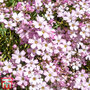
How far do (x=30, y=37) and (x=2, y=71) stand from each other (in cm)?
57

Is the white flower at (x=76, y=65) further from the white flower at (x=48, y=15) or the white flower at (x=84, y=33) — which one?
the white flower at (x=48, y=15)

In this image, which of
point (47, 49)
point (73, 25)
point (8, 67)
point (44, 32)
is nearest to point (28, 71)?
point (8, 67)

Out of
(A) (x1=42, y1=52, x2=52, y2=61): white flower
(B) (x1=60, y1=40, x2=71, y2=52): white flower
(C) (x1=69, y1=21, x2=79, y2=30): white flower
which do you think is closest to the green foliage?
(A) (x1=42, y1=52, x2=52, y2=61): white flower

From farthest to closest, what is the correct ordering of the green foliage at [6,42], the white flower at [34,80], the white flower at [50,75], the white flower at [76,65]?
the white flower at [76,65]
the green foliage at [6,42]
the white flower at [50,75]
the white flower at [34,80]

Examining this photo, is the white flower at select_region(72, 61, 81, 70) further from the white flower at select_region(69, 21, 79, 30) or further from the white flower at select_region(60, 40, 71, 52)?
the white flower at select_region(69, 21, 79, 30)

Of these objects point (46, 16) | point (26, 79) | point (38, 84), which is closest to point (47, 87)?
point (38, 84)

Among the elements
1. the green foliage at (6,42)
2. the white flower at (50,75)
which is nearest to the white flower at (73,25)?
the white flower at (50,75)

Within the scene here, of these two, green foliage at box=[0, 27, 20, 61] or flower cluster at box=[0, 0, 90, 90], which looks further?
green foliage at box=[0, 27, 20, 61]

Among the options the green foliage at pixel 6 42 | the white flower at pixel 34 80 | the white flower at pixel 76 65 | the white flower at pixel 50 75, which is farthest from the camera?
the white flower at pixel 76 65

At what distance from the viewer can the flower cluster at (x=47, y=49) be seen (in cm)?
225

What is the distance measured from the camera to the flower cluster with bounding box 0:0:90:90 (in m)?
2.25

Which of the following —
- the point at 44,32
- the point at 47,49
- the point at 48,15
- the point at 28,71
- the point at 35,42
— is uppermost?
the point at 48,15

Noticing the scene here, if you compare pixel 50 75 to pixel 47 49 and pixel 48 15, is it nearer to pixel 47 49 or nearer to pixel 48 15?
pixel 47 49

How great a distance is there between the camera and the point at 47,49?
2.33 m
